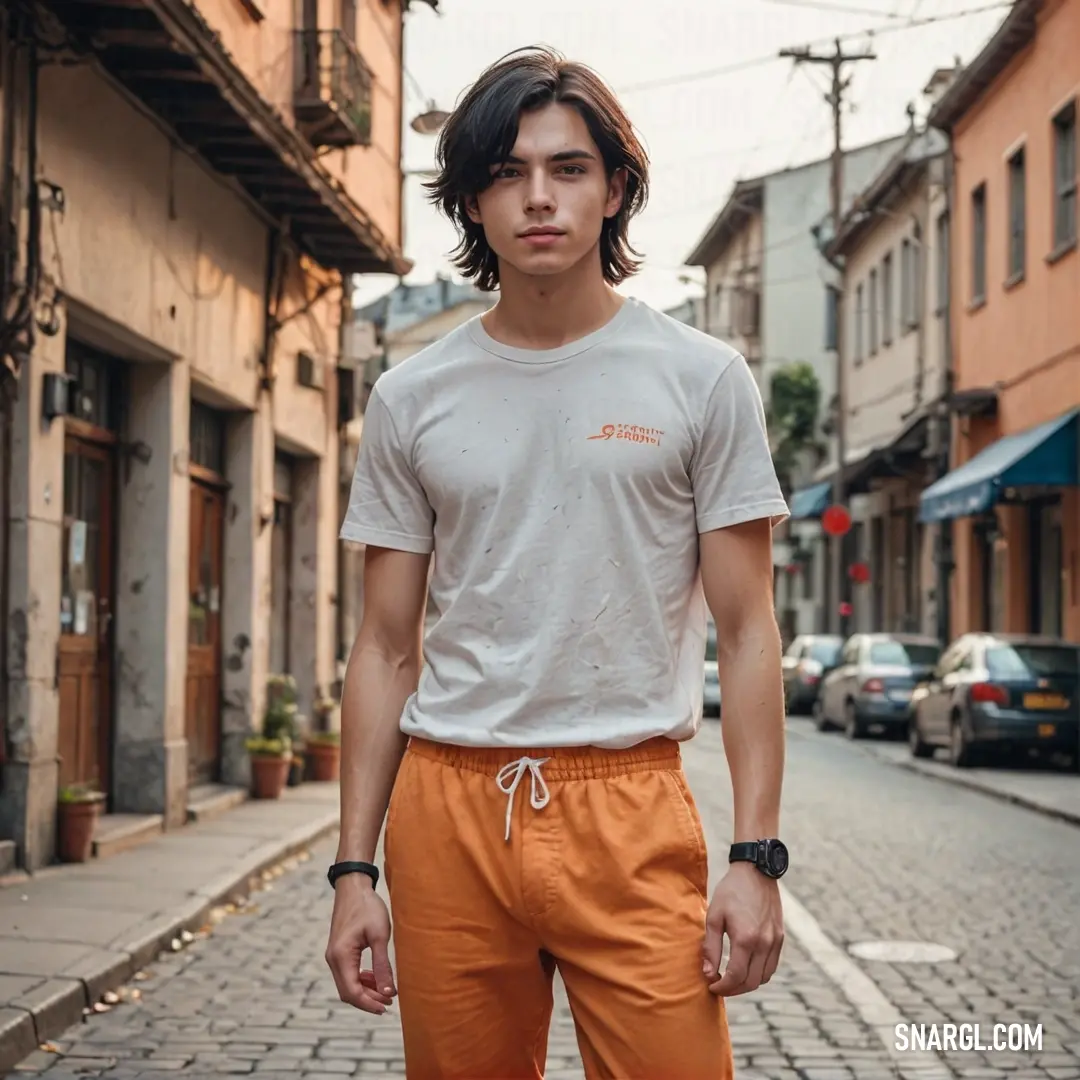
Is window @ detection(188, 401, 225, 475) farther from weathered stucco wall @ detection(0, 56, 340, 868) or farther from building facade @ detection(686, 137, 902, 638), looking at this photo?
building facade @ detection(686, 137, 902, 638)

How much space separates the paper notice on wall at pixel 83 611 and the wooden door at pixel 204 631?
242 centimetres

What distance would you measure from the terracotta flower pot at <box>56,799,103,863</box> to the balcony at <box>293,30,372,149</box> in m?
7.79

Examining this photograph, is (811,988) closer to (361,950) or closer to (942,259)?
(361,950)

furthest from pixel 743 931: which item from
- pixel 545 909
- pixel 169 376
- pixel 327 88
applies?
pixel 327 88

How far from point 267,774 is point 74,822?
16.6 feet

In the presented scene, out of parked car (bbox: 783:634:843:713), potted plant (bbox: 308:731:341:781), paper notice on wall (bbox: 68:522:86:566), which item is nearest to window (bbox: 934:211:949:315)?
parked car (bbox: 783:634:843:713)

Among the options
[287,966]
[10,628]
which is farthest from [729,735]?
[10,628]

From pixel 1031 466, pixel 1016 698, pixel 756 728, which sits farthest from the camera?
pixel 1031 466

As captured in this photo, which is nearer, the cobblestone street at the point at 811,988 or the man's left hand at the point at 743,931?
the man's left hand at the point at 743,931

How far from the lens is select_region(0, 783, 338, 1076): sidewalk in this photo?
6.91 m

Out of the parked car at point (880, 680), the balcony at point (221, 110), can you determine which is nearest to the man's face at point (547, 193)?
the balcony at point (221, 110)

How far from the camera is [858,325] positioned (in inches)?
1594

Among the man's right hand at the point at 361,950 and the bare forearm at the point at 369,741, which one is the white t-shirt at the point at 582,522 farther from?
the man's right hand at the point at 361,950

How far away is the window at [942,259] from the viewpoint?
31141mm
